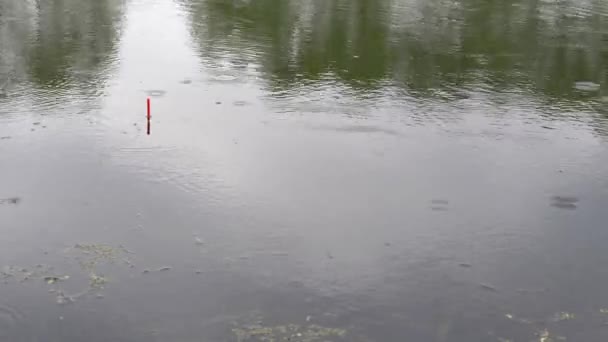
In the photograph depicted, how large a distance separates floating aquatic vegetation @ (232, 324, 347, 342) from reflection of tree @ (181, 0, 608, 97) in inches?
541

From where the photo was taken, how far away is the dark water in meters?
13.1

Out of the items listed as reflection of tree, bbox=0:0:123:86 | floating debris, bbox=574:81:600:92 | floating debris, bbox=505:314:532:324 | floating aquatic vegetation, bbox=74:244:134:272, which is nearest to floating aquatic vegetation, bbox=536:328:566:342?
floating debris, bbox=505:314:532:324

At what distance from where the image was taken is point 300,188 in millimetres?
17766

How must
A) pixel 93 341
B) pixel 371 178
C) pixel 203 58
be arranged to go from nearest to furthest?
pixel 93 341, pixel 371 178, pixel 203 58

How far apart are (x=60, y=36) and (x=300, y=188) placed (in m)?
17.0

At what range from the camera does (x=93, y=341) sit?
39.7 ft

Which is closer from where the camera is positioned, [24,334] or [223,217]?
[24,334]

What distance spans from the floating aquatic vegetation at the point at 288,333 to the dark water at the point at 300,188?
36 mm

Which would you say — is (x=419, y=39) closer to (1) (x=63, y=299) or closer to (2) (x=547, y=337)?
(2) (x=547, y=337)

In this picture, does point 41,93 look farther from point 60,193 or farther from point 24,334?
point 24,334

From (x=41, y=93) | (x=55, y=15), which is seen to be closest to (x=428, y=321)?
(x=41, y=93)

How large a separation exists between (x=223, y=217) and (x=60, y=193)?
12.9 feet

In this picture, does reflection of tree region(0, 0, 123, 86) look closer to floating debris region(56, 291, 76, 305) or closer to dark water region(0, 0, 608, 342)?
dark water region(0, 0, 608, 342)

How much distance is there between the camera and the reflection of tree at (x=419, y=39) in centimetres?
2648
